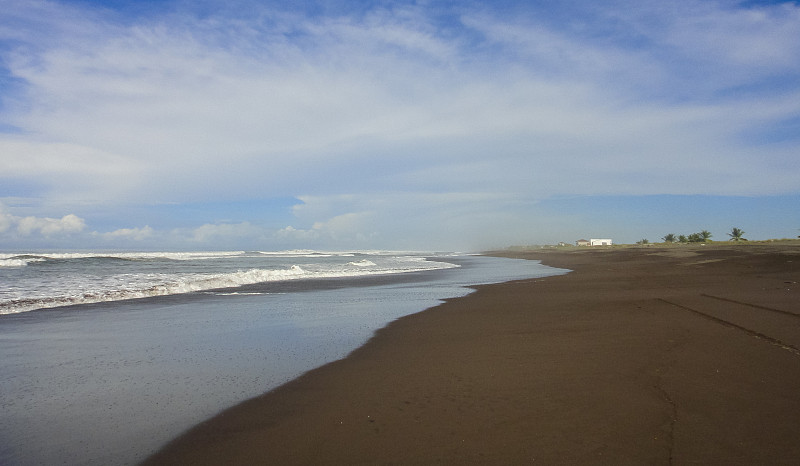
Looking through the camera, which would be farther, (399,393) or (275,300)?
(275,300)

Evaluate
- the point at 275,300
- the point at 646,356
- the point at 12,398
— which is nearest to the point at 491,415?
the point at 646,356

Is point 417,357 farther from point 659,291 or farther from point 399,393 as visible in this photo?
point 659,291

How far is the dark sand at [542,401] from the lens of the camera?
400 cm

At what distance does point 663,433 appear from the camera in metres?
4.16

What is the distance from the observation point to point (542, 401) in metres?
5.18

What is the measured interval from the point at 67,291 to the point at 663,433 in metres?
20.7

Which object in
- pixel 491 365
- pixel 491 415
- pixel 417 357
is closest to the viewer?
pixel 491 415

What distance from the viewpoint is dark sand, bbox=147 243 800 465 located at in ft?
13.1

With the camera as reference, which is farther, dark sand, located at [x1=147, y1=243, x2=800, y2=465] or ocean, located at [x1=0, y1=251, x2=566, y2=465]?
ocean, located at [x1=0, y1=251, x2=566, y2=465]

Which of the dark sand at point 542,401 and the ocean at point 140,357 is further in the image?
the ocean at point 140,357

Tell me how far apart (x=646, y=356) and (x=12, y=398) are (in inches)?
351

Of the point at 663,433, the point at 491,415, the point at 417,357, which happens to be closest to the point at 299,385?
the point at 417,357

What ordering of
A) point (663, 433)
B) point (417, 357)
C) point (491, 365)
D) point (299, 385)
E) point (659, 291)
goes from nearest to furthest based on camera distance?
point (663, 433), point (299, 385), point (491, 365), point (417, 357), point (659, 291)

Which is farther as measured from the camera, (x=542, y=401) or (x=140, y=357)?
(x=140, y=357)
